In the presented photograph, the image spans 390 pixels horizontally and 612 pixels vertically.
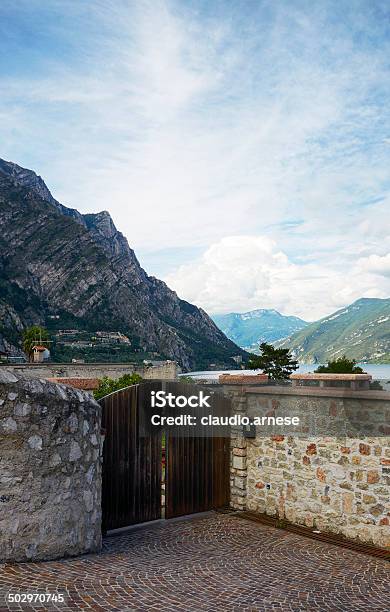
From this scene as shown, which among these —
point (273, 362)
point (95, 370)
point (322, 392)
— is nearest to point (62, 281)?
point (95, 370)

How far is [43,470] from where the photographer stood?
5484 mm

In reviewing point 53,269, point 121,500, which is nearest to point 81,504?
point 121,500

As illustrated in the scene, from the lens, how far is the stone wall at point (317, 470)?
304 inches

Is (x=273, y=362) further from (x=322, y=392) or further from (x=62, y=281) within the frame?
(x=62, y=281)

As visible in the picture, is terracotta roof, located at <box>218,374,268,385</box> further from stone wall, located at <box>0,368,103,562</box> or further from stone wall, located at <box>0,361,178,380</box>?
stone wall, located at <box>0,361,178,380</box>

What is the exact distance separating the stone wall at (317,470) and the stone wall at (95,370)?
40.9m

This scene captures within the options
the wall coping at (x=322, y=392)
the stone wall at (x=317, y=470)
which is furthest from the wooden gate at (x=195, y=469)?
the wall coping at (x=322, y=392)

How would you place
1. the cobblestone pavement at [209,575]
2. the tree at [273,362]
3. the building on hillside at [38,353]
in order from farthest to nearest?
the building on hillside at [38,353] < the tree at [273,362] < the cobblestone pavement at [209,575]

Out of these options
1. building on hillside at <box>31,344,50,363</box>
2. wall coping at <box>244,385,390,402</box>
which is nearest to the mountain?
building on hillside at <box>31,344,50,363</box>

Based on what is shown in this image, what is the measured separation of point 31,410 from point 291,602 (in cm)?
324

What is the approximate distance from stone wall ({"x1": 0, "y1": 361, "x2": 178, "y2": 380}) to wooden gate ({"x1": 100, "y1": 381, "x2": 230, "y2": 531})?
1598 inches

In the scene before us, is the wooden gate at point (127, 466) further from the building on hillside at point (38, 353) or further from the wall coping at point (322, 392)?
the building on hillside at point (38, 353)

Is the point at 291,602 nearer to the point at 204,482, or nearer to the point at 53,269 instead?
the point at 204,482

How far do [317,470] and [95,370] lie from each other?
164 ft
